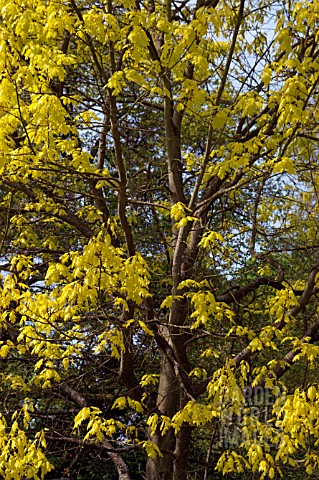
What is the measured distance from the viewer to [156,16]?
195 inches

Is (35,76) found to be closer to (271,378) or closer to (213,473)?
(271,378)

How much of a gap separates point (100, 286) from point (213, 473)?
4957 millimetres

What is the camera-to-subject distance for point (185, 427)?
531 centimetres

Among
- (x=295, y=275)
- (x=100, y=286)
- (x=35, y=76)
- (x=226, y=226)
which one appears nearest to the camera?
(x=100, y=286)

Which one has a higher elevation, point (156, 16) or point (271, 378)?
point (156, 16)

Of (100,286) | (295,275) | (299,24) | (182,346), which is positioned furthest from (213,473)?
(299,24)

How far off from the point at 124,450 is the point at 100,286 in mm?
1984

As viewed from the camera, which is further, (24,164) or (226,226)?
(226,226)

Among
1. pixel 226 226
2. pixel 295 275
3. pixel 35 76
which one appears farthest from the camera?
pixel 295 275

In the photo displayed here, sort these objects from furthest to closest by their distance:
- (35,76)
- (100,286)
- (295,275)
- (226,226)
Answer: (295,275) < (226,226) < (35,76) < (100,286)

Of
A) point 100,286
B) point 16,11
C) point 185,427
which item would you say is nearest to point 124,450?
point 185,427

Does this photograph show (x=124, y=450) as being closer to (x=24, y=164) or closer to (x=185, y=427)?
(x=185, y=427)

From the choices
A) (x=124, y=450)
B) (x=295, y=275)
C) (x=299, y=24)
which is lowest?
(x=124, y=450)

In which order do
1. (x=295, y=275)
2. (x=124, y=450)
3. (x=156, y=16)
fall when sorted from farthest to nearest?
(x=295, y=275)
(x=124, y=450)
(x=156, y=16)
